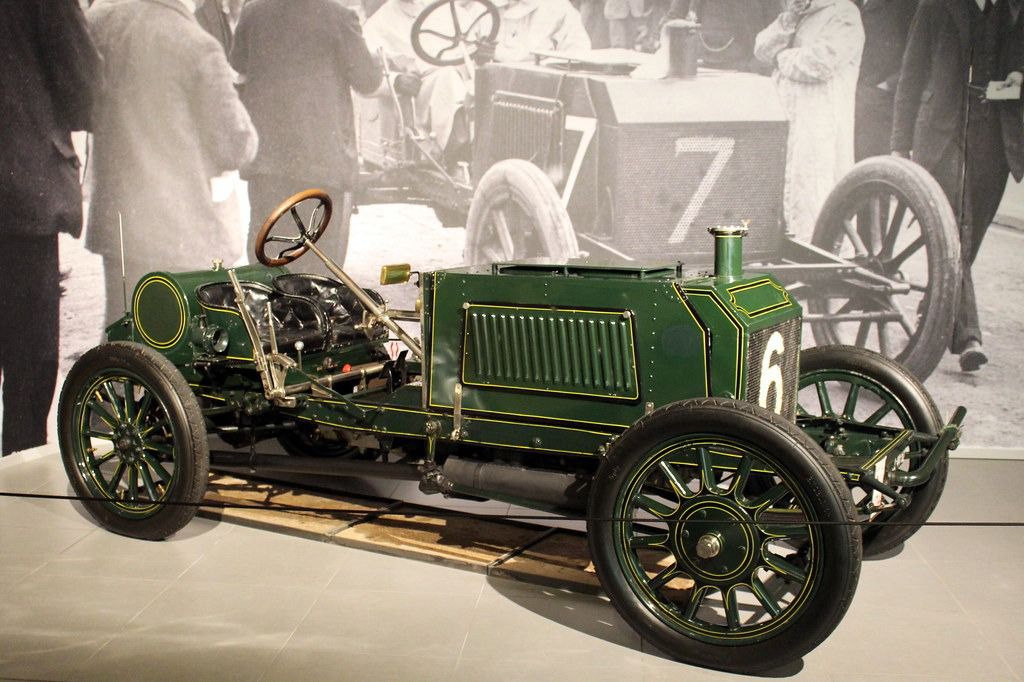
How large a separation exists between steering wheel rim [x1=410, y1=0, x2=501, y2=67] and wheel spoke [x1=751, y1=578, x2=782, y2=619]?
4.15 meters

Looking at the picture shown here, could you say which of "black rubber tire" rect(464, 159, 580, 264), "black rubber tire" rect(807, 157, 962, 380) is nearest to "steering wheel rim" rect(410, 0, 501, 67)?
"black rubber tire" rect(464, 159, 580, 264)

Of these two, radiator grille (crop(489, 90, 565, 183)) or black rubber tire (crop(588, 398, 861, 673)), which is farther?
radiator grille (crop(489, 90, 565, 183))

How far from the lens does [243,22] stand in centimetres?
650

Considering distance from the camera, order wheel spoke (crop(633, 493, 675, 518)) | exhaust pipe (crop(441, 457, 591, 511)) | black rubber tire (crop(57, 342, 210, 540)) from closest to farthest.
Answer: wheel spoke (crop(633, 493, 675, 518)), exhaust pipe (crop(441, 457, 591, 511)), black rubber tire (crop(57, 342, 210, 540))

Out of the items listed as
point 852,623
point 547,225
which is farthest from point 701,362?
point 547,225

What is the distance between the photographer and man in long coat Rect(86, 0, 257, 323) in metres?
6.47

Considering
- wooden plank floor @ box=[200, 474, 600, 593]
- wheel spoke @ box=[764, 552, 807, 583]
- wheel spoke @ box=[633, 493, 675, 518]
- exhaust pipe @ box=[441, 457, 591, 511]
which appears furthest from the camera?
wooden plank floor @ box=[200, 474, 600, 593]

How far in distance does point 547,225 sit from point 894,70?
228 centimetres

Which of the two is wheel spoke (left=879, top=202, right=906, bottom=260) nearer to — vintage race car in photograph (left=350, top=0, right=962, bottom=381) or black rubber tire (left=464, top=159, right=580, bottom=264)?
vintage race car in photograph (left=350, top=0, right=962, bottom=381)

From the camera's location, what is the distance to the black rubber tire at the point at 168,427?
431 cm

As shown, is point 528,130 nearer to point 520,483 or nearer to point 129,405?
point 129,405

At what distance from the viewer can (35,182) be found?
6.19 meters

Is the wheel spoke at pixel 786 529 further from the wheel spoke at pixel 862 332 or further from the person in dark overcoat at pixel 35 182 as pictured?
the person in dark overcoat at pixel 35 182

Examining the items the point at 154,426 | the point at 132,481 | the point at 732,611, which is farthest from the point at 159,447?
the point at 732,611
